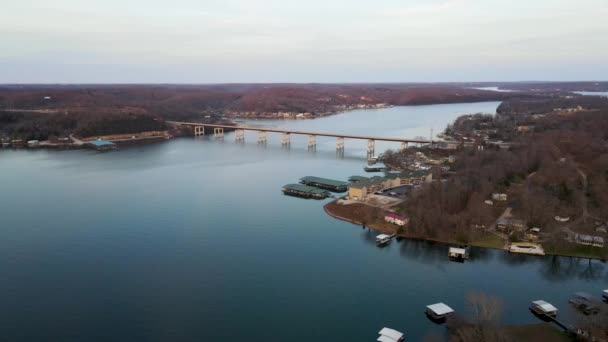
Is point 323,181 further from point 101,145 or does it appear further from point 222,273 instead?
point 101,145

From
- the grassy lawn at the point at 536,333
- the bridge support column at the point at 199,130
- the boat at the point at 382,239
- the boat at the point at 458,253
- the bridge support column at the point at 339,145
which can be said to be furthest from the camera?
the bridge support column at the point at 199,130

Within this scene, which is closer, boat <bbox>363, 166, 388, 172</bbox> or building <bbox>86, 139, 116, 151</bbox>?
boat <bbox>363, 166, 388, 172</bbox>

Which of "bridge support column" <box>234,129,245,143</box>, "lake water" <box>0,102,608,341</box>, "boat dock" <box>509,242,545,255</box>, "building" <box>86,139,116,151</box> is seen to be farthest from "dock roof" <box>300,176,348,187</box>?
"building" <box>86,139,116,151</box>

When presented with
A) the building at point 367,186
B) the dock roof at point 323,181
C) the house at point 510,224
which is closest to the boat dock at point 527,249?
the house at point 510,224

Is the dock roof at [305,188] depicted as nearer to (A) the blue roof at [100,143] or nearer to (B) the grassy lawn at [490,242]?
(B) the grassy lawn at [490,242]

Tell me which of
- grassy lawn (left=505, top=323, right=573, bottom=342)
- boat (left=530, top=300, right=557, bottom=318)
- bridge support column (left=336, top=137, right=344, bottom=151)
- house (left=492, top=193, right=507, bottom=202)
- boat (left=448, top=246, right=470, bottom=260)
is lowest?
grassy lawn (left=505, top=323, right=573, bottom=342)

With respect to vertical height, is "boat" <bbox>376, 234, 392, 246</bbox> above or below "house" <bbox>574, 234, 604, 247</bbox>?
below

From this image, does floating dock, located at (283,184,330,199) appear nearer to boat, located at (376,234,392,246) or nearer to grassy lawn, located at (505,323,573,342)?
boat, located at (376,234,392,246)
